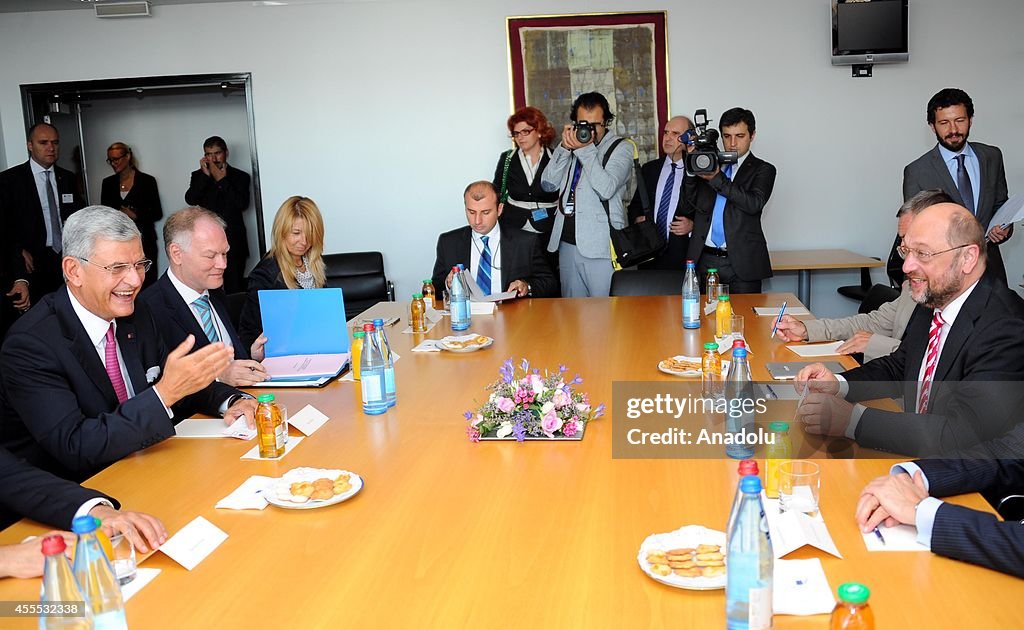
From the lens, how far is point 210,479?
224cm

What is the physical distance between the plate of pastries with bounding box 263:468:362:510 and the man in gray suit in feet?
14.6

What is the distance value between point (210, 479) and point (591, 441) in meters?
0.97

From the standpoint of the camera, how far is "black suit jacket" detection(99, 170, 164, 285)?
7707 millimetres

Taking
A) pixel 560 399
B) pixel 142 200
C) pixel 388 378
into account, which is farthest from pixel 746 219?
pixel 142 200

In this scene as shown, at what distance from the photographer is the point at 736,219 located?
541 cm

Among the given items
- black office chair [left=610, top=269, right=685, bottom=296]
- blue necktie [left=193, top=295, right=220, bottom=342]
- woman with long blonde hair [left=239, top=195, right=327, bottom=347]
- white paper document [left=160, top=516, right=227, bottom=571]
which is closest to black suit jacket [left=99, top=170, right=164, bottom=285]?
woman with long blonde hair [left=239, top=195, right=327, bottom=347]

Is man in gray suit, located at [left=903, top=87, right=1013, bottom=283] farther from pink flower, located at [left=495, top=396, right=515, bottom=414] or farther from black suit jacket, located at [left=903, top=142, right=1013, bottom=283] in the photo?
pink flower, located at [left=495, top=396, right=515, bottom=414]

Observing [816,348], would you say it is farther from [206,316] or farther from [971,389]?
[206,316]

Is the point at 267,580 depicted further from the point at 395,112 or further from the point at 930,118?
the point at 395,112

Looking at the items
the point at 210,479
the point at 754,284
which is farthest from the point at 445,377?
the point at 754,284

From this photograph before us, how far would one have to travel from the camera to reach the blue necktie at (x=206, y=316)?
3.46 metres

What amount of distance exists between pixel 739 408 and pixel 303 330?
179cm

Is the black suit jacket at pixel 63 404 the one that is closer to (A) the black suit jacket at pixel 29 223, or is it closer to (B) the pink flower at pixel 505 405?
(B) the pink flower at pixel 505 405

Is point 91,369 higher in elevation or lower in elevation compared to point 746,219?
lower
